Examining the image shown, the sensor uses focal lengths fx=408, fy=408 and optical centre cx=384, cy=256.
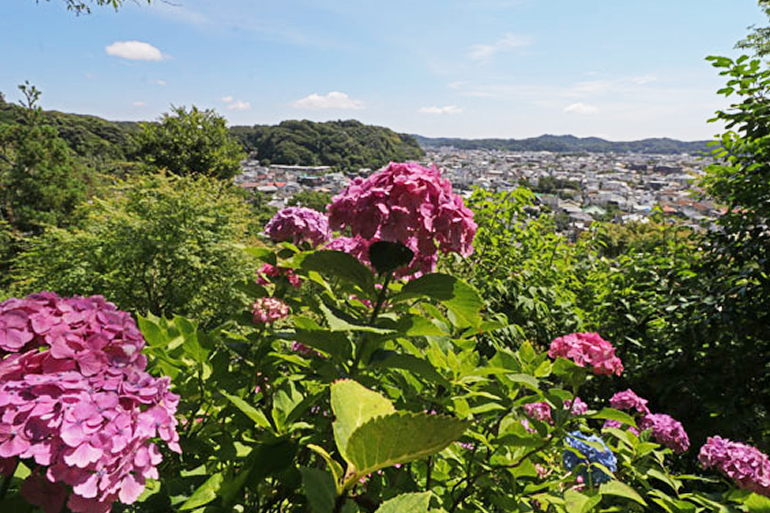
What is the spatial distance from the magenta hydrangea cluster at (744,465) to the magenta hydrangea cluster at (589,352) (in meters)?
0.49

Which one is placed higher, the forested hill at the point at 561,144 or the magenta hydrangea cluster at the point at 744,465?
the forested hill at the point at 561,144

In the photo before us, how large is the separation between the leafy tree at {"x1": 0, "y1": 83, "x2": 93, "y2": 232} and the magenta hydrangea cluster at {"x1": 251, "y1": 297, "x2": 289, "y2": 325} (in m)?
16.1

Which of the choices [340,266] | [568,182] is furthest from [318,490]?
[568,182]

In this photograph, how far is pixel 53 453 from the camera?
576 millimetres

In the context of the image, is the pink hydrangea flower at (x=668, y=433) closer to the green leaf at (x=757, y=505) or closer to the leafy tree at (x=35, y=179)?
the green leaf at (x=757, y=505)

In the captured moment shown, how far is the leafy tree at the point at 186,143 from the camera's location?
1855 cm

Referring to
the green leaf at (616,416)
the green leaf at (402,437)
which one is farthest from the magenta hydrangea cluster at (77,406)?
the green leaf at (616,416)

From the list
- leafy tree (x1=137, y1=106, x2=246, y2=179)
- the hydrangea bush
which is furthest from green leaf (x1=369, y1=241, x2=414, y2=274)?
leafy tree (x1=137, y1=106, x2=246, y2=179)

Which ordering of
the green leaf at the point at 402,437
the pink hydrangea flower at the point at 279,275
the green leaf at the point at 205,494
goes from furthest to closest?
the pink hydrangea flower at the point at 279,275, the green leaf at the point at 205,494, the green leaf at the point at 402,437

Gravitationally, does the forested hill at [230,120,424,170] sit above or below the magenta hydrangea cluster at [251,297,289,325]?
above

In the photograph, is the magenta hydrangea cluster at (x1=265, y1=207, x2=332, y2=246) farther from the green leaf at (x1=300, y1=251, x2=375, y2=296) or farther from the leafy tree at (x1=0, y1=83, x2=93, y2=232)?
the leafy tree at (x1=0, y1=83, x2=93, y2=232)

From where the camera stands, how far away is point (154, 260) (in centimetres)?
708

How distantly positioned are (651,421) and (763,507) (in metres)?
1.00

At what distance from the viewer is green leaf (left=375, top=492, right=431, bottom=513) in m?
0.50
